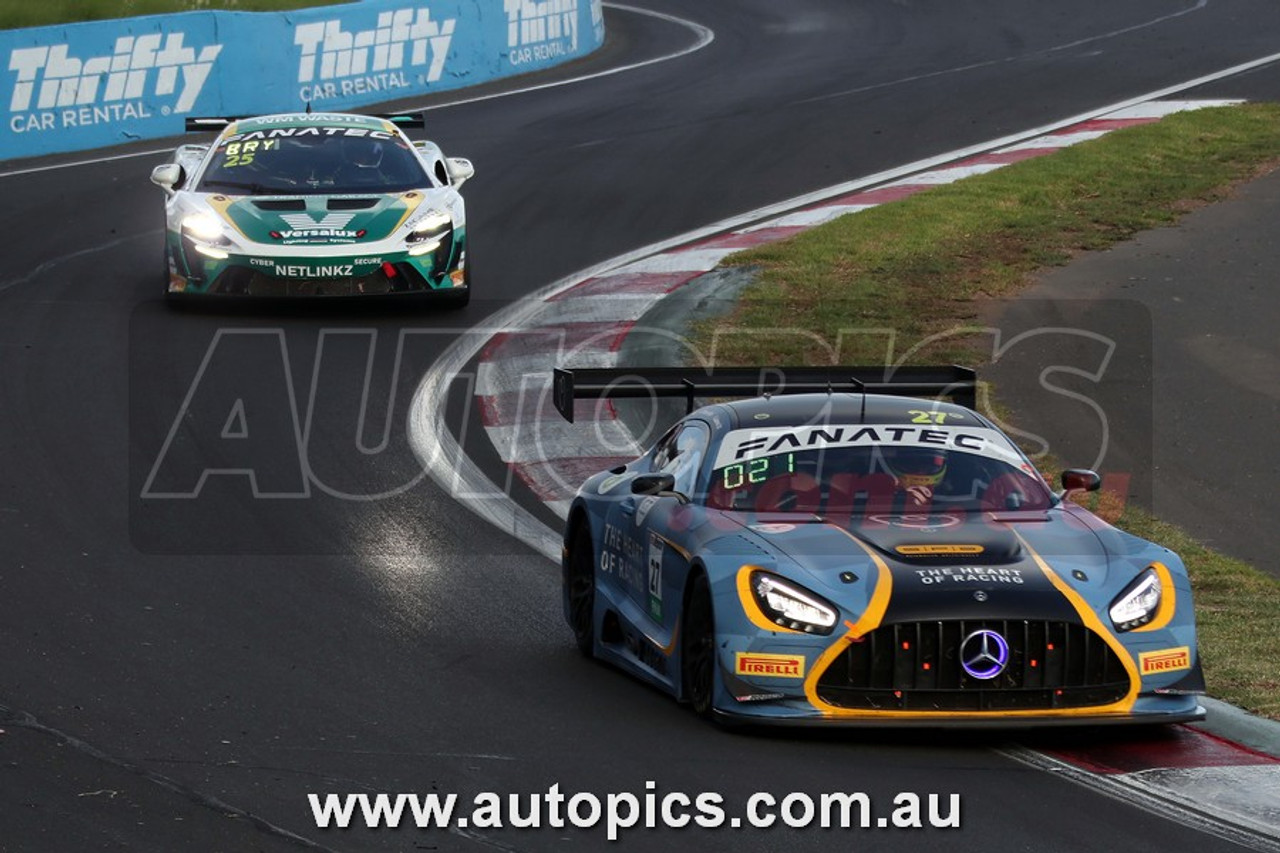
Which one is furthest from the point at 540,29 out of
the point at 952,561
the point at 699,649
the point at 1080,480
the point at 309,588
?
the point at 952,561

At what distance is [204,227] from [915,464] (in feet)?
30.1

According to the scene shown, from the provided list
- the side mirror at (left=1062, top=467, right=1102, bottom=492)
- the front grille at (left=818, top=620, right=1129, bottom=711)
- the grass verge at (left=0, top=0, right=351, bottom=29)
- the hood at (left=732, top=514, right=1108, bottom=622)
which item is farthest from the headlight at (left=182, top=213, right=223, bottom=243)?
the front grille at (left=818, top=620, right=1129, bottom=711)

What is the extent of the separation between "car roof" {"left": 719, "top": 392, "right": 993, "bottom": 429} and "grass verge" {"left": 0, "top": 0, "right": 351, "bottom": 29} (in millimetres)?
18064

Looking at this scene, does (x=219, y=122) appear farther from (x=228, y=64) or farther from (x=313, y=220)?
(x=228, y=64)

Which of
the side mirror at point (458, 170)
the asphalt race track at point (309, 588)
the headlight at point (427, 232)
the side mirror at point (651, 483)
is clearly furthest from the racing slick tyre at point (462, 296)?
the side mirror at point (651, 483)

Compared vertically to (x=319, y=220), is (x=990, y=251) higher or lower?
lower

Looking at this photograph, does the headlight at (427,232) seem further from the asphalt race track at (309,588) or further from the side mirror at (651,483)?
the side mirror at (651,483)

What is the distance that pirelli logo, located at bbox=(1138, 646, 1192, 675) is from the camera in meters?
7.98

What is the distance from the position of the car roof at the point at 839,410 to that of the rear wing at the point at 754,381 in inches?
9.6

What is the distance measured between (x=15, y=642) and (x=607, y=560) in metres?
2.49

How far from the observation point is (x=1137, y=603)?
815 centimetres

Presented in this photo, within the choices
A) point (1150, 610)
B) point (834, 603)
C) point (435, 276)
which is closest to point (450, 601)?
point (834, 603)

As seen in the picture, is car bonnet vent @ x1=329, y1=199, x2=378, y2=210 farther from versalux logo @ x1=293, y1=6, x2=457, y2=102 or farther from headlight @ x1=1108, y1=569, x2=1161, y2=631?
versalux logo @ x1=293, y1=6, x2=457, y2=102

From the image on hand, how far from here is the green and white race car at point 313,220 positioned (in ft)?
55.0
